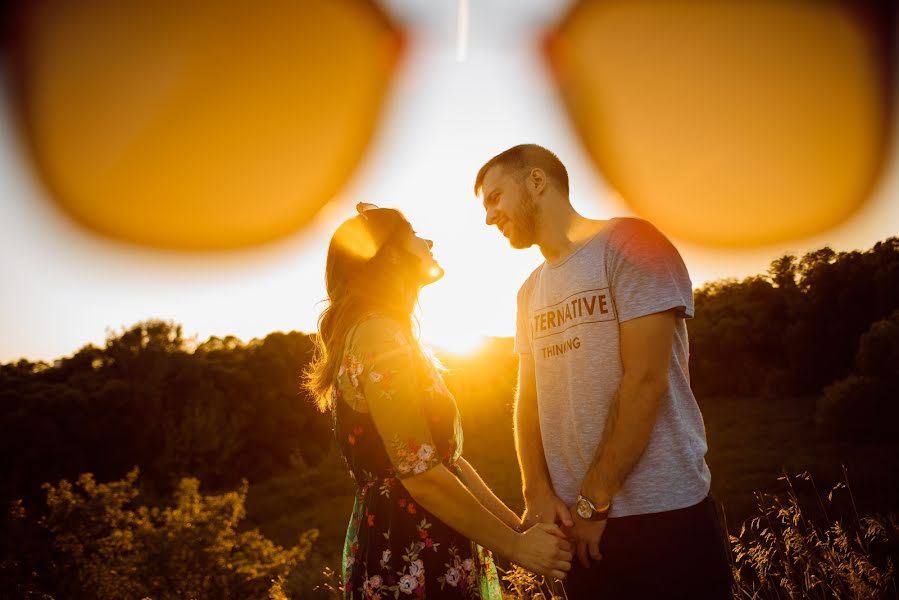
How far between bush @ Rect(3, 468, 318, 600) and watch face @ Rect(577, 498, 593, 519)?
14707 mm

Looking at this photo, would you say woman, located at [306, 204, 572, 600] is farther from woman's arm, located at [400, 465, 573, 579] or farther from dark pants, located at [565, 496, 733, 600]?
dark pants, located at [565, 496, 733, 600]

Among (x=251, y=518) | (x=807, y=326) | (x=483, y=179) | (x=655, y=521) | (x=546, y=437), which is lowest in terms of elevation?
(x=251, y=518)

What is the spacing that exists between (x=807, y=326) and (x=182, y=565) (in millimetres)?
48190

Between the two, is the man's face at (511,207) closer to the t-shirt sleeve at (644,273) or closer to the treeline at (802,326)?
the t-shirt sleeve at (644,273)

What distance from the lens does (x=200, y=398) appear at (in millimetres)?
46469

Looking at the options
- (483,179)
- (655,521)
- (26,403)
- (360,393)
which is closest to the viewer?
(655,521)

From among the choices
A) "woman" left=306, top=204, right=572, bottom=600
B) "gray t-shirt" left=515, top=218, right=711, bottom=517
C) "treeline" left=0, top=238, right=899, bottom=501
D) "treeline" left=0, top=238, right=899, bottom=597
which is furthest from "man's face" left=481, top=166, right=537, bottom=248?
"treeline" left=0, top=238, right=899, bottom=501

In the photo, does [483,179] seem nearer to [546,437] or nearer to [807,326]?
[546,437]

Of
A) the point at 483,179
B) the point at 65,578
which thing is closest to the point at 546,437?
the point at 483,179

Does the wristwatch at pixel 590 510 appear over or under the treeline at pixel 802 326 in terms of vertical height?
under

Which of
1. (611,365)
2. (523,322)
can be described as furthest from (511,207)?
(611,365)

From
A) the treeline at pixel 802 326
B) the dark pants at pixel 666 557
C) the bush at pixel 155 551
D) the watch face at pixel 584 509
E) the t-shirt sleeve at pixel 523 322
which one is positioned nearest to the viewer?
the dark pants at pixel 666 557

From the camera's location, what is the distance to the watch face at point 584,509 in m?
1.83

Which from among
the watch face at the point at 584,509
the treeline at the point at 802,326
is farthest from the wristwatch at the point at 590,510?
the treeline at the point at 802,326
